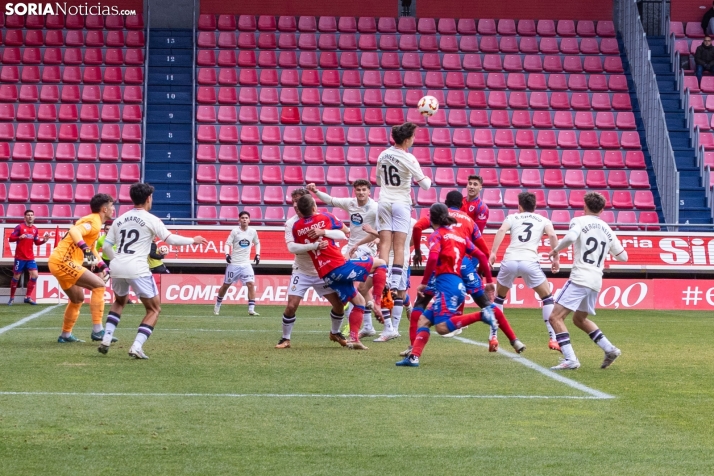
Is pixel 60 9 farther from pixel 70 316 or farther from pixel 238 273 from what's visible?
pixel 70 316

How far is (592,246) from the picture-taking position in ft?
35.7

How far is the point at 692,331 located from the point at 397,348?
6.68 meters

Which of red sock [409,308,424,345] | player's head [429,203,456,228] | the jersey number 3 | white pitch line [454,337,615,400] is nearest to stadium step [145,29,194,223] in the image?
the jersey number 3

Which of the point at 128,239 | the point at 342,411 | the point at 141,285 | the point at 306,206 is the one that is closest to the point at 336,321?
the point at 306,206

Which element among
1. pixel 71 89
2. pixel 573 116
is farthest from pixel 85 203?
pixel 573 116

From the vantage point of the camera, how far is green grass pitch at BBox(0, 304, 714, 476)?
6.11m

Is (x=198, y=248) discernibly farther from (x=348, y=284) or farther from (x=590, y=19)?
(x=590, y=19)

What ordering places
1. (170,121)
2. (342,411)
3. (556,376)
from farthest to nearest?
(170,121) < (556,376) < (342,411)

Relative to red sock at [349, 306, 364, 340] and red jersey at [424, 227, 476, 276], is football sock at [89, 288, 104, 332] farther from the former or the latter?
red jersey at [424, 227, 476, 276]

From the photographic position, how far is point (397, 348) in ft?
42.6

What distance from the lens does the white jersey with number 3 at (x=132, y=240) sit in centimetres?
1127

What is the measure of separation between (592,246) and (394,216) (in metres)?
3.17

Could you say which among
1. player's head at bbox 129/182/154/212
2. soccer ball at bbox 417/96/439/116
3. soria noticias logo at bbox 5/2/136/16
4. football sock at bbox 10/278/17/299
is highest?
soria noticias logo at bbox 5/2/136/16

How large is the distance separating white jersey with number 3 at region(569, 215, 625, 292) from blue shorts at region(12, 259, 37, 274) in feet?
52.5
